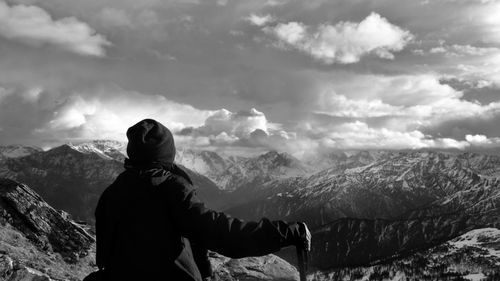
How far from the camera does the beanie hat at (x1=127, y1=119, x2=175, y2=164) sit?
6.08 meters

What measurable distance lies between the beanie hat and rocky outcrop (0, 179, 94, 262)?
139 ft

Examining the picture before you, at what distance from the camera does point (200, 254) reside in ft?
19.4

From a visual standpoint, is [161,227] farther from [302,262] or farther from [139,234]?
[302,262]

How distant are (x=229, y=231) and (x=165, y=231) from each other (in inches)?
32.8

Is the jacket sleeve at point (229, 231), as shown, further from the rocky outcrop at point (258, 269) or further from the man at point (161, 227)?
the rocky outcrop at point (258, 269)

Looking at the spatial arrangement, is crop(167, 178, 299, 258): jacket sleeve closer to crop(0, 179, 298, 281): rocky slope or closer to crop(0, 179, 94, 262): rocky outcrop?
crop(0, 179, 298, 281): rocky slope

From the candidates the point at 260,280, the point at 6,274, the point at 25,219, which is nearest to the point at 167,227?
the point at 6,274

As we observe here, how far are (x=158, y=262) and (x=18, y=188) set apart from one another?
173 ft

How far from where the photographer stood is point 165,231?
5836 millimetres

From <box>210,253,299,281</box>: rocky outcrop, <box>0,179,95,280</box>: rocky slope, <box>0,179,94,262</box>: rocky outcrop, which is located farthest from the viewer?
<box>210,253,299,281</box>: rocky outcrop

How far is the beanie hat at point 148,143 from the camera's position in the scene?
19.9 feet

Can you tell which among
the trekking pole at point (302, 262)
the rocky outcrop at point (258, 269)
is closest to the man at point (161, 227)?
the trekking pole at point (302, 262)

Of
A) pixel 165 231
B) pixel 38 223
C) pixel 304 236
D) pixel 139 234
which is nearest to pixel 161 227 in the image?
pixel 165 231

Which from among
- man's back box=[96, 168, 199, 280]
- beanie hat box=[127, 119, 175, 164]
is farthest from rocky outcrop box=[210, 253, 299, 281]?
beanie hat box=[127, 119, 175, 164]
